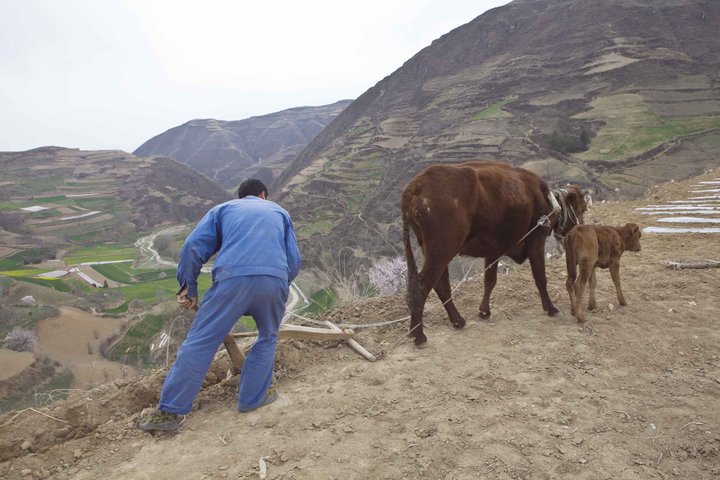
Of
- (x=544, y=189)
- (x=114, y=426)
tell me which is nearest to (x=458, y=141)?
(x=544, y=189)

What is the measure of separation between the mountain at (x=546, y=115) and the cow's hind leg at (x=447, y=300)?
62.5ft

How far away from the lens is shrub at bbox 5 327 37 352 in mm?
23986

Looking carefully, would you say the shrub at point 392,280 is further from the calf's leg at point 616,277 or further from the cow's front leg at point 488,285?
the calf's leg at point 616,277

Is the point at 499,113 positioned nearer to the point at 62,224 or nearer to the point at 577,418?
the point at 577,418

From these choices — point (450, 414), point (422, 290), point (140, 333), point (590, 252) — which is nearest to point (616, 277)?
point (590, 252)

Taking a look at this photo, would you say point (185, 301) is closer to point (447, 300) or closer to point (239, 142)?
point (447, 300)

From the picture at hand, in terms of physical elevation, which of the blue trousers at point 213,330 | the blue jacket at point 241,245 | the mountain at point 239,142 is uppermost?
the mountain at point 239,142

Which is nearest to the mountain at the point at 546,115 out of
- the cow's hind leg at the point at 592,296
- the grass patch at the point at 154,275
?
the grass patch at the point at 154,275

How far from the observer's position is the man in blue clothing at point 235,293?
2896mm

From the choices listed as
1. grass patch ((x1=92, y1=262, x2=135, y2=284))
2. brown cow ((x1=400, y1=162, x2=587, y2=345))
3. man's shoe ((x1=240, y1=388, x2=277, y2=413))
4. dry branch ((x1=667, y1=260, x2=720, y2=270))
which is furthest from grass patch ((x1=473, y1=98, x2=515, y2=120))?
man's shoe ((x1=240, y1=388, x2=277, y2=413))

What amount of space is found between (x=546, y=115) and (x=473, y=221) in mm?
54466

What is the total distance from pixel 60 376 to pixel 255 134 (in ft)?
571

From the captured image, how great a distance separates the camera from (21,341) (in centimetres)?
2431

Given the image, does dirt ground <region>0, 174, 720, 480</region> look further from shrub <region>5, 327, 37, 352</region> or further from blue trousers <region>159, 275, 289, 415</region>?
shrub <region>5, 327, 37, 352</region>
